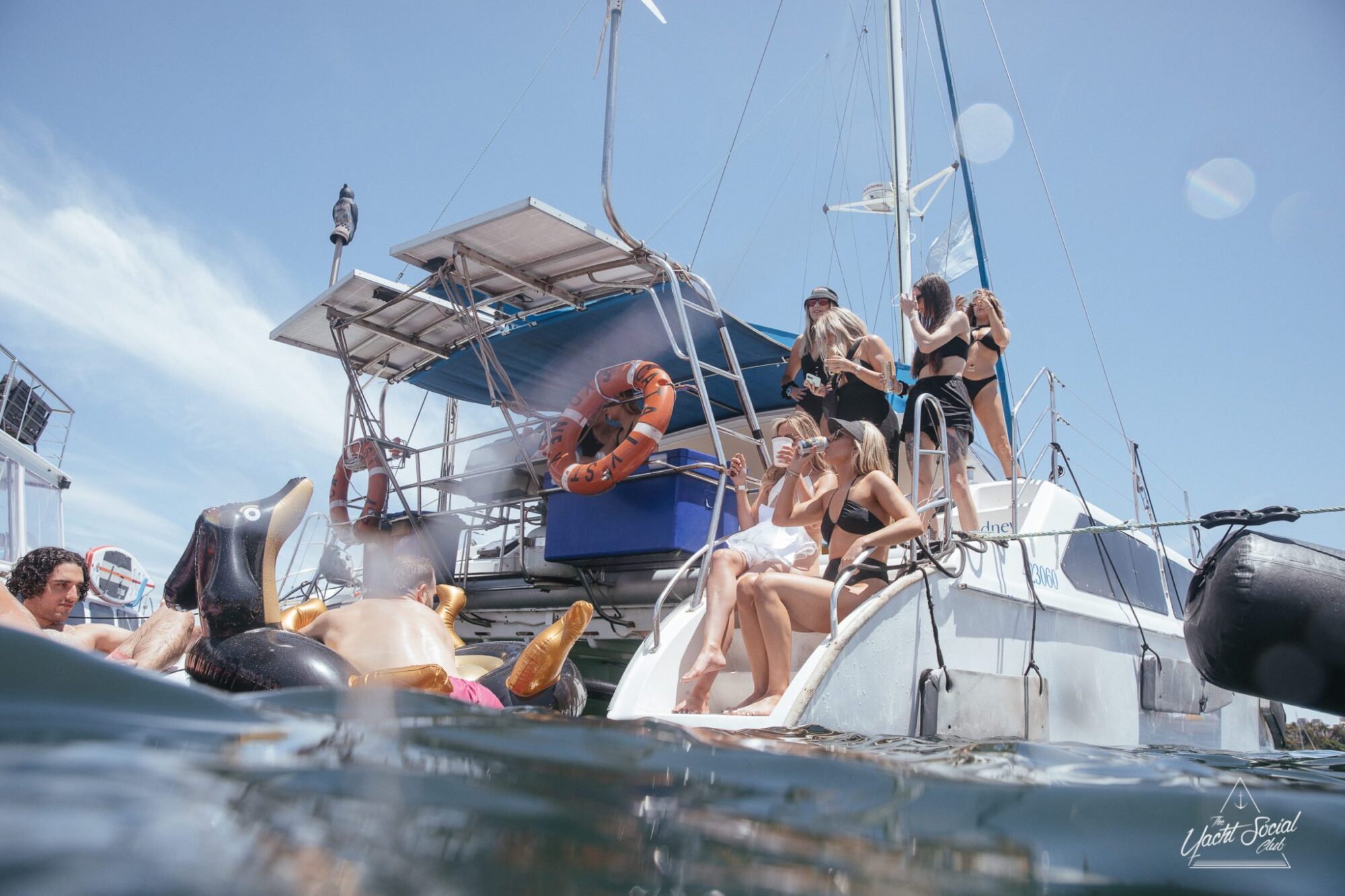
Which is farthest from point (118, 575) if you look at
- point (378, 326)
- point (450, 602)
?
point (450, 602)

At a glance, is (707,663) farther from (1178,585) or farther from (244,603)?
(1178,585)

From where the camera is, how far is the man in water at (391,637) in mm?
3490

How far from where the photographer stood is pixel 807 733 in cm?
276

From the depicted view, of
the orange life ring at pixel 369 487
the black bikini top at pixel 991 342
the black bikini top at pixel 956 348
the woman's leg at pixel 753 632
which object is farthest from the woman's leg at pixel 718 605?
the orange life ring at pixel 369 487

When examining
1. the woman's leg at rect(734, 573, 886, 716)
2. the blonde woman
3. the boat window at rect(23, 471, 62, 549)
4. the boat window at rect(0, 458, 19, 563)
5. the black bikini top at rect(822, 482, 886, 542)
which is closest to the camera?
the woman's leg at rect(734, 573, 886, 716)

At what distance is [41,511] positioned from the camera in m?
8.31

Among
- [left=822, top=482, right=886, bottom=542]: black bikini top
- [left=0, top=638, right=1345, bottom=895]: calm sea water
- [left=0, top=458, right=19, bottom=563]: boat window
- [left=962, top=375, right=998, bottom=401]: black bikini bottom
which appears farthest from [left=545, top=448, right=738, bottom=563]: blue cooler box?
[left=0, top=458, right=19, bottom=563]: boat window

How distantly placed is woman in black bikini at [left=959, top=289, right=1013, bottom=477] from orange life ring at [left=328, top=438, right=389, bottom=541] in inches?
181

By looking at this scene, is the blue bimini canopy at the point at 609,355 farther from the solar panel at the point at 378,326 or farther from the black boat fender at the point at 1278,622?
the black boat fender at the point at 1278,622

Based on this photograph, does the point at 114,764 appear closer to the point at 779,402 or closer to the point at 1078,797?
the point at 1078,797

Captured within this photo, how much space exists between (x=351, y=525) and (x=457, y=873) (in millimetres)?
6899

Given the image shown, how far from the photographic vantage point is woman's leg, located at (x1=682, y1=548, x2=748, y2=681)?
3.57 metres

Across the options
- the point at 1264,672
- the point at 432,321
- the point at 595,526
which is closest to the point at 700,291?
the point at 595,526

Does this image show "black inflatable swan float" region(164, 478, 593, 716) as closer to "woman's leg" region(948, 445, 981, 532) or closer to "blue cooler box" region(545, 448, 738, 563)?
"blue cooler box" region(545, 448, 738, 563)
